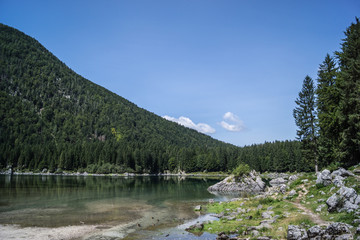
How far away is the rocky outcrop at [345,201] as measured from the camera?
71.5 feet

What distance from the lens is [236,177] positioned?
304 ft

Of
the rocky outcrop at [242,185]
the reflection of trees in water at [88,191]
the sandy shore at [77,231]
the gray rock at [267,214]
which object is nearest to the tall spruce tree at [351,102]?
the gray rock at [267,214]

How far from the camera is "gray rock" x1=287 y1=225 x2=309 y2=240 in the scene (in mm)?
19212

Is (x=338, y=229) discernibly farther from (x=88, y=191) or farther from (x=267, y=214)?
(x=88, y=191)

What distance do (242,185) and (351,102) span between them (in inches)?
2285

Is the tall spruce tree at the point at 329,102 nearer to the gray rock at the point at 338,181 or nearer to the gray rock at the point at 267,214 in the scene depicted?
the gray rock at the point at 338,181

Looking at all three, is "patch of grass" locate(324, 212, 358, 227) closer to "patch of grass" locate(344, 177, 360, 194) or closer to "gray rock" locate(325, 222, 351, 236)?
"gray rock" locate(325, 222, 351, 236)

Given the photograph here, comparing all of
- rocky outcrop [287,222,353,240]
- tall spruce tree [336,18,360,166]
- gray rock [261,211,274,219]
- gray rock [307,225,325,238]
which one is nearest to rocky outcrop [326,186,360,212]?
rocky outcrop [287,222,353,240]

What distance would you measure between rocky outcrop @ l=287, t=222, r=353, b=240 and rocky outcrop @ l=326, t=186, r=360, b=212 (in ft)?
14.6

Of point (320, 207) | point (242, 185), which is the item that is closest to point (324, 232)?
point (320, 207)

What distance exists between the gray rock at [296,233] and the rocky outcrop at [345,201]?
538 cm

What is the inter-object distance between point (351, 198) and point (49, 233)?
3297 cm

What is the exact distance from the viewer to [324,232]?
1811 cm

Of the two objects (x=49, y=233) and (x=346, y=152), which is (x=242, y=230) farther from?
(x=346, y=152)
